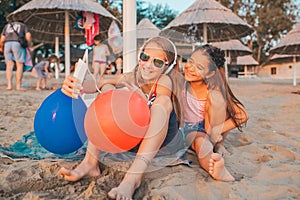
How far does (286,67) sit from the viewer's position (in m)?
26.1

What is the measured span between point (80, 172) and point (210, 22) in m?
6.76

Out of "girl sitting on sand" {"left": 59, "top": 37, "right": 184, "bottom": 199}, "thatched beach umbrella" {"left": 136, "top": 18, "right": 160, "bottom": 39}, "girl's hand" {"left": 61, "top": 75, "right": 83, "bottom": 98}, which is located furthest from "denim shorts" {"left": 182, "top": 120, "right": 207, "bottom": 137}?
"thatched beach umbrella" {"left": 136, "top": 18, "right": 160, "bottom": 39}

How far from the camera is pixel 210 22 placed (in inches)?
304

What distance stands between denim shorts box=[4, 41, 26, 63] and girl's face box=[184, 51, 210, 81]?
432cm

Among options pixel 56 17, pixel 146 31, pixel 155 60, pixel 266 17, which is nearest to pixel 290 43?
pixel 146 31

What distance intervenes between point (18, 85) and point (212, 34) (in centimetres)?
612

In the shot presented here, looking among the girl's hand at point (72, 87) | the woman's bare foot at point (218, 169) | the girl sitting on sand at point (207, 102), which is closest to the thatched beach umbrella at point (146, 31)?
the girl sitting on sand at point (207, 102)

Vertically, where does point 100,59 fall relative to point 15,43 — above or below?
below

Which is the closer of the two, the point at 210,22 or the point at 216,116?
the point at 216,116

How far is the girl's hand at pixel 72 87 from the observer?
1813mm

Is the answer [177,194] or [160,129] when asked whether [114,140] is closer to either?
[160,129]

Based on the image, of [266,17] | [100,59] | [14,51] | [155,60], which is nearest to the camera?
[155,60]

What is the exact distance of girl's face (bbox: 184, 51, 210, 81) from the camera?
2133mm

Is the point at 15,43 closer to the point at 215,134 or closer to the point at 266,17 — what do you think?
the point at 215,134
